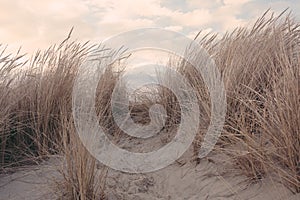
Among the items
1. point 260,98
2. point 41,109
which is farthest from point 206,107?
point 41,109

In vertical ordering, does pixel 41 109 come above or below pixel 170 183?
above

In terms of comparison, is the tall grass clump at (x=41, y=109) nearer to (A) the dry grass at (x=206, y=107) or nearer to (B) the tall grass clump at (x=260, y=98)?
(A) the dry grass at (x=206, y=107)

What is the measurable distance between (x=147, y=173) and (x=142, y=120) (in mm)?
966

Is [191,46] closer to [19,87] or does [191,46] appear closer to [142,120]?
[142,120]

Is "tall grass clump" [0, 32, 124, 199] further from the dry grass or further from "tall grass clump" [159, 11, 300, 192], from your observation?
"tall grass clump" [159, 11, 300, 192]

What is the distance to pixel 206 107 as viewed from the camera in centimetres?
311

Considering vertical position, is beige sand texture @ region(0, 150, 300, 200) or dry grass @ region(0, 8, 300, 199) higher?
dry grass @ region(0, 8, 300, 199)

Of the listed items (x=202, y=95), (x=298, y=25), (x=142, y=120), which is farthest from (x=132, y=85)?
(x=298, y=25)

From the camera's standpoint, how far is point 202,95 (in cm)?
329

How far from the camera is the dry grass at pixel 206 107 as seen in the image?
248cm

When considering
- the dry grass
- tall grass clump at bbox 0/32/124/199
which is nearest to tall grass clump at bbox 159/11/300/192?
the dry grass

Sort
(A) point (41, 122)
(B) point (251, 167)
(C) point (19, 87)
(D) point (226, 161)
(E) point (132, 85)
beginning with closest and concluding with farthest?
(B) point (251, 167) < (D) point (226, 161) < (A) point (41, 122) < (C) point (19, 87) < (E) point (132, 85)

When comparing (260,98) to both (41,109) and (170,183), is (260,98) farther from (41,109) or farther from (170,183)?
(41,109)

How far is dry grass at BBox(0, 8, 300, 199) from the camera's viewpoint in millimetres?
2480
